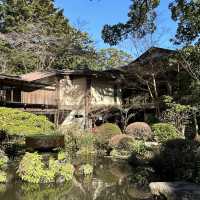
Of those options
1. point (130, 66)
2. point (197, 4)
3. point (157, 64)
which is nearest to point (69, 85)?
point (130, 66)

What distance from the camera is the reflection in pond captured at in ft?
35.5

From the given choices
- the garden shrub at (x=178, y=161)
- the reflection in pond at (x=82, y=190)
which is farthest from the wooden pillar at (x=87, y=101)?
the garden shrub at (x=178, y=161)

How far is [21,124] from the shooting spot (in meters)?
13.1

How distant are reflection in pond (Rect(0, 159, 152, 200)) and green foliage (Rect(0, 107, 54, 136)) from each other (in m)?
1.78

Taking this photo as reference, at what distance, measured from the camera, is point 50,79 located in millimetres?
31203

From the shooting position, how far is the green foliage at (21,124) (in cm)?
1272

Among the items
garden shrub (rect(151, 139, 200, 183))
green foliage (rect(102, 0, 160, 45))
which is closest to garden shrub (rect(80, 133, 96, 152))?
green foliage (rect(102, 0, 160, 45))

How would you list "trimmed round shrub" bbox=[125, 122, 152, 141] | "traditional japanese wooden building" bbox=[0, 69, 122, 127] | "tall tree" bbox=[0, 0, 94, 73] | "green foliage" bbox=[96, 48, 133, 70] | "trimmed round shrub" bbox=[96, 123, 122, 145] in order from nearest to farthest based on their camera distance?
"trimmed round shrub" bbox=[96, 123, 122, 145], "trimmed round shrub" bbox=[125, 122, 152, 141], "traditional japanese wooden building" bbox=[0, 69, 122, 127], "tall tree" bbox=[0, 0, 94, 73], "green foliage" bbox=[96, 48, 133, 70]

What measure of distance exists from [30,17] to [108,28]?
73.2 feet

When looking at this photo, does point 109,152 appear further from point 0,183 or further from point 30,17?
point 30,17

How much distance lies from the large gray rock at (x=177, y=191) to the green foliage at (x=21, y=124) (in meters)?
5.23

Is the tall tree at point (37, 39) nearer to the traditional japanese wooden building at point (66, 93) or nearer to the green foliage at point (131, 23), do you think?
the traditional japanese wooden building at point (66, 93)

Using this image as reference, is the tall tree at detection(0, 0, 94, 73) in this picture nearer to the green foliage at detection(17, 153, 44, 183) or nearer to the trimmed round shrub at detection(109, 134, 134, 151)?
the trimmed round shrub at detection(109, 134, 134, 151)

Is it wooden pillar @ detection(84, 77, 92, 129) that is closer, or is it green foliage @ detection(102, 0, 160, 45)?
green foliage @ detection(102, 0, 160, 45)
